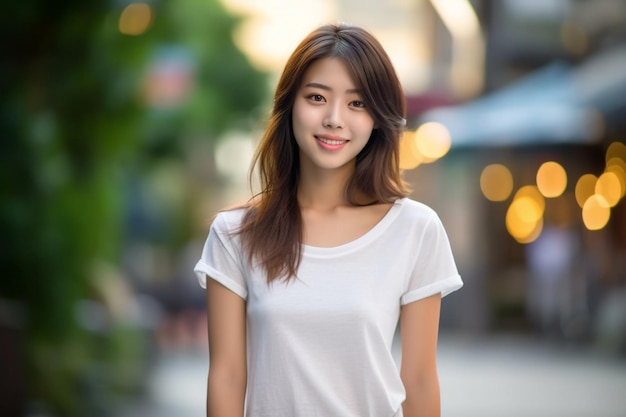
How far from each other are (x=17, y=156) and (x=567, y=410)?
4.91 m

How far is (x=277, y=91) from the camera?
3.48m

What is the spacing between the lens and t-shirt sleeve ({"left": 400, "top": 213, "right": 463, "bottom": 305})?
11.0 ft

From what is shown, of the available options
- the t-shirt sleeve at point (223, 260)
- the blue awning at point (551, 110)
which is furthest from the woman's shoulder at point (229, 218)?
the blue awning at point (551, 110)

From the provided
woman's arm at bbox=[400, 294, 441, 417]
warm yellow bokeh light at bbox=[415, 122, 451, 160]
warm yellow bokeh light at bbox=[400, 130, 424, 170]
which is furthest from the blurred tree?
warm yellow bokeh light at bbox=[400, 130, 424, 170]

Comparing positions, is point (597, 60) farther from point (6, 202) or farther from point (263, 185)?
point (263, 185)

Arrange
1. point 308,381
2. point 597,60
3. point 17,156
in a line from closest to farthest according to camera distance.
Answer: point 308,381 < point 17,156 < point 597,60

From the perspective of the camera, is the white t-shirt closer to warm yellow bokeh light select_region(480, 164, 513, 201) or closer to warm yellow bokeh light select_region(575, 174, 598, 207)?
warm yellow bokeh light select_region(575, 174, 598, 207)

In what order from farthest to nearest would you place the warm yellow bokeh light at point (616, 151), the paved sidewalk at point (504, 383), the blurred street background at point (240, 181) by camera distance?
the warm yellow bokeh light at point (616, 151) < the paved sidewalk at point (504, 383) < the blurred street background at point (240, 181)

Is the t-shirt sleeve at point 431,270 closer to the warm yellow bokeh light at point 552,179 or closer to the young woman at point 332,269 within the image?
the young woman at point 332,269

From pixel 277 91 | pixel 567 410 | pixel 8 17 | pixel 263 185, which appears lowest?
pixel 567 410

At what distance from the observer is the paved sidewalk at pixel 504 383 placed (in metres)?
11.8

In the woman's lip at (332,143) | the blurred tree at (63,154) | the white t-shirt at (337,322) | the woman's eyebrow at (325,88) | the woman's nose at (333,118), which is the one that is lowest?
the white t-shirt at (337,322)

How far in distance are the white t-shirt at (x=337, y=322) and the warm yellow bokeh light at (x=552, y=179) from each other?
1733cm

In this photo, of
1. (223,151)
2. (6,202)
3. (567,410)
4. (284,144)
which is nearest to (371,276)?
(284,144)
